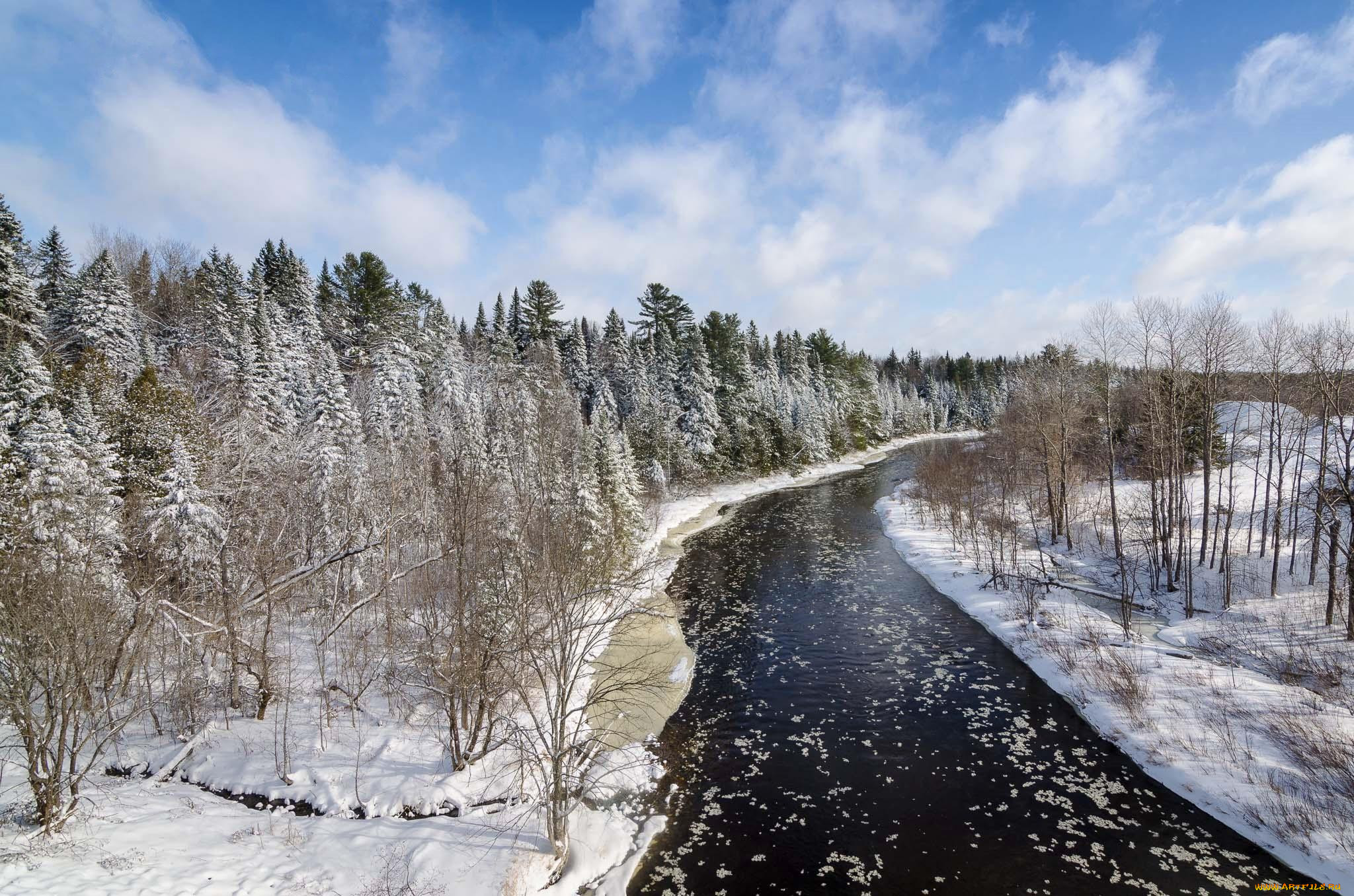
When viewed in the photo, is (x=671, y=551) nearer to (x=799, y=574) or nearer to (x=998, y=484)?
(x=799, y=574)

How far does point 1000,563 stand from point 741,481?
3204 centimetres

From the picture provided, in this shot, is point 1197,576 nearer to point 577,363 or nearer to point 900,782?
point 900,782

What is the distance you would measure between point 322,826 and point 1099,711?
17877 millimetres

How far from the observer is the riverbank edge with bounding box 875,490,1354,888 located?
378 inches

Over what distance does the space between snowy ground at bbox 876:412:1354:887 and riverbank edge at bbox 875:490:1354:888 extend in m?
0.03

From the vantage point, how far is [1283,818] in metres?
10.2

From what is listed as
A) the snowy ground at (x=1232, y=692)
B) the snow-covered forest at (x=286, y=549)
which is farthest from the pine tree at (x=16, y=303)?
the snowy ground at (x=1232, y=692)

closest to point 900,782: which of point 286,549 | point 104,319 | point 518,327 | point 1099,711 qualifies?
point 1099,711

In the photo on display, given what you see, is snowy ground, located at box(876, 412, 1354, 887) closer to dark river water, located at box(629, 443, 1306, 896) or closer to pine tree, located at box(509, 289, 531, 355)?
dark river water, located at box(629, 443, 1306, 896)

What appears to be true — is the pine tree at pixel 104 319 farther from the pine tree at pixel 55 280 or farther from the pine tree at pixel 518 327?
the pine tree at pixel 518 327

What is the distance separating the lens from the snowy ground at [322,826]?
8609 millimetres

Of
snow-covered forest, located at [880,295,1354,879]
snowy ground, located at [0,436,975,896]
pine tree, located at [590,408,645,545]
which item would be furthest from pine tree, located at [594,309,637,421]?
snowy ground, located at [0,436,975,896]

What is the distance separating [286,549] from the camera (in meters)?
20.3

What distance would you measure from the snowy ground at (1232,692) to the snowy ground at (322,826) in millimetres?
11244
